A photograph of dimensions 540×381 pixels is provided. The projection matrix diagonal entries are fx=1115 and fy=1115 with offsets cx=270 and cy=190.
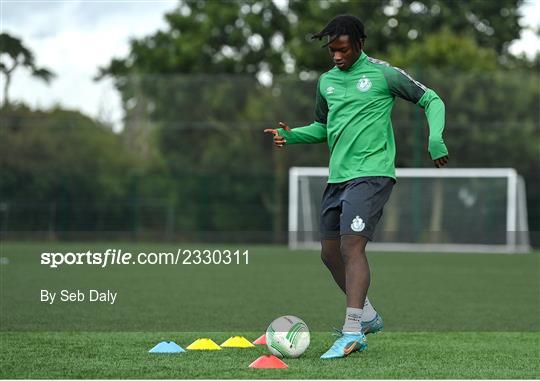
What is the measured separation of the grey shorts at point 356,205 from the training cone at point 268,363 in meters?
0.94

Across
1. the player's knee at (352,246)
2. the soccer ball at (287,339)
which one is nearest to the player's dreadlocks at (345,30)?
the player's knee at (352,246)

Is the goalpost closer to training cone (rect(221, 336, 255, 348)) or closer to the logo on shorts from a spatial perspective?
training cone (rect(221, 336, 255, 348))

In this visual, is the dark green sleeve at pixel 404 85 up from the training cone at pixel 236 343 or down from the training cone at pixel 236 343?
up

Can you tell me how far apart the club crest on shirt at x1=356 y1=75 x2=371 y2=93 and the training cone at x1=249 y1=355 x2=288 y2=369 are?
1694 millimetres

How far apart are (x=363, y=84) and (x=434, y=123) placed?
490 millimetres

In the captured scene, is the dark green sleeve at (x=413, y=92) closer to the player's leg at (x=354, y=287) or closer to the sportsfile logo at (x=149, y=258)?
the player's leg at (x=354, y=287)

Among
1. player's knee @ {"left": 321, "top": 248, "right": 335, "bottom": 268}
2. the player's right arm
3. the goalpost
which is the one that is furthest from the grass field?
the goalpost

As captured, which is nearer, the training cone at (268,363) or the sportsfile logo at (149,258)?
the training cone at (268,363)

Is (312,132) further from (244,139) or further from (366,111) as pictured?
(244,139)

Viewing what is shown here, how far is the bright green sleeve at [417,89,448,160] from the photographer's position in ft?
20.0

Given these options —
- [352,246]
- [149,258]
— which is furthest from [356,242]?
[149,258]

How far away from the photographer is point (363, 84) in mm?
6426

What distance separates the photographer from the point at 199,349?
644 cm

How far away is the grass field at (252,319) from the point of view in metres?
5.71
